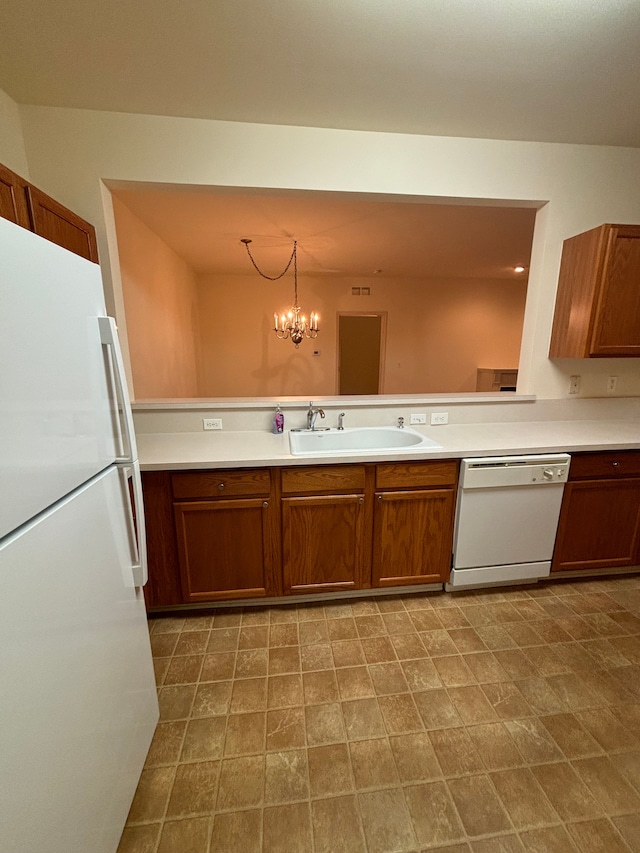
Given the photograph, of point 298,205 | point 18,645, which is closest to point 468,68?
point 298,205

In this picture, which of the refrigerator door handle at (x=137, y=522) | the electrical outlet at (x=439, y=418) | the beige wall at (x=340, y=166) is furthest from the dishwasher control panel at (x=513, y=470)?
the refrigerator door handle at (x=137, y=522)

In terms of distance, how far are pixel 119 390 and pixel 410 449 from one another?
4.54ft

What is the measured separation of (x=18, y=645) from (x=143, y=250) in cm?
343

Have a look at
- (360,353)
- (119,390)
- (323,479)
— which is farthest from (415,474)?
(360,353)

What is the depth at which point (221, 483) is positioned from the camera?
173cm

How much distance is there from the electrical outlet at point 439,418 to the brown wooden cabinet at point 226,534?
1207 mm

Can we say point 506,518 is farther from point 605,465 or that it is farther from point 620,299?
point 620,299

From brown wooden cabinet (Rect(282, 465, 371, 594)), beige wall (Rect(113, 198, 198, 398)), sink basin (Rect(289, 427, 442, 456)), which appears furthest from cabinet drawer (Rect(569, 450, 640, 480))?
beige wall (Rect(113, 198, 198, 398))

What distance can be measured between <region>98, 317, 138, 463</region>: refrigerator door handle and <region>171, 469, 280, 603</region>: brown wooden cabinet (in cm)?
70

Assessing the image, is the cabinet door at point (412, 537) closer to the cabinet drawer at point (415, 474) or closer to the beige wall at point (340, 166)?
the cabinet drawer at point (415, 474)

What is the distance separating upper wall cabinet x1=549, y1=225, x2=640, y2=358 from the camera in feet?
6.41

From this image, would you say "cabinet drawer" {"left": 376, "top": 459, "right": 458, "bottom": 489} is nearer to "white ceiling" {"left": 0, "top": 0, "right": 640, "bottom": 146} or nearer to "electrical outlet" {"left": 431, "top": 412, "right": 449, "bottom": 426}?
"electrical outlet" {"left": 431, "top": 412, "right": 449, "bottom": 426}

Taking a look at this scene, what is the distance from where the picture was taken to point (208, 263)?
196 inches

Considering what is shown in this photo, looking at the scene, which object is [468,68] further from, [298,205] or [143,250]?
[143,250]
